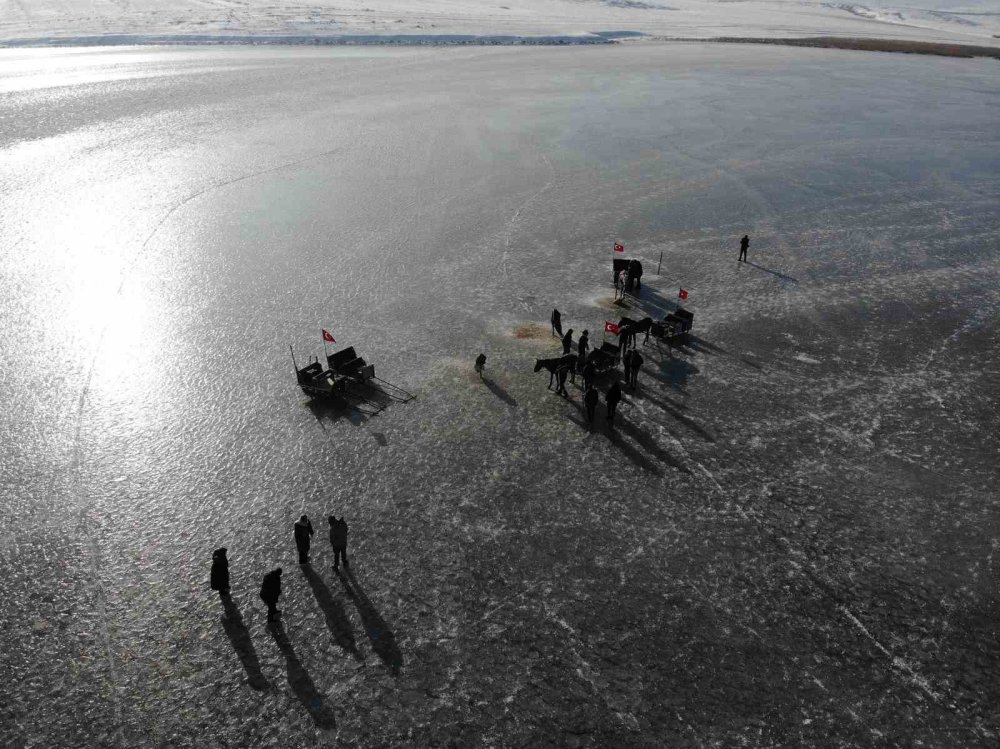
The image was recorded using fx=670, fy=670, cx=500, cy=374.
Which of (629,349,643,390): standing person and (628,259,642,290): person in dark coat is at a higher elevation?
(628,259,642,290): person in dark coat

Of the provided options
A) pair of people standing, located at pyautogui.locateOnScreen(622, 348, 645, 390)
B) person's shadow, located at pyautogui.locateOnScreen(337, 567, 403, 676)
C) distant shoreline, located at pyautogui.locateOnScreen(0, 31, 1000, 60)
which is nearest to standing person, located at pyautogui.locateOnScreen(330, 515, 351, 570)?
person's shadow, located at pyautogui.locateOnScreen(337, 567, 403, 676)

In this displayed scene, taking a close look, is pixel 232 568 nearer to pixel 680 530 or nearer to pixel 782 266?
pixel 680 530

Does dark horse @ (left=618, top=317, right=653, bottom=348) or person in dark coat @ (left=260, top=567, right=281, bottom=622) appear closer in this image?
person in dark coat @ (left=260, top=567, right=281, bottom=622)


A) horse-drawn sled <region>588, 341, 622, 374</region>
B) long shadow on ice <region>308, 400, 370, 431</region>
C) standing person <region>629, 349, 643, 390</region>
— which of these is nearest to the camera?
long shadow on ice <region>308, 400, 370, 431</region>

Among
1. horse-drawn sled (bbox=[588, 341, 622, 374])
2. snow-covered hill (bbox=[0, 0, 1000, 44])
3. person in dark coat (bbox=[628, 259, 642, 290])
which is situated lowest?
horse-drawn sled (bbox=[588, 341, 622, 374])

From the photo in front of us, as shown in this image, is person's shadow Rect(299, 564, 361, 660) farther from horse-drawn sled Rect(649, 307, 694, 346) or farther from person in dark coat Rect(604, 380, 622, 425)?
horse-drawn sled Rect(649, 307, 694, 346)
